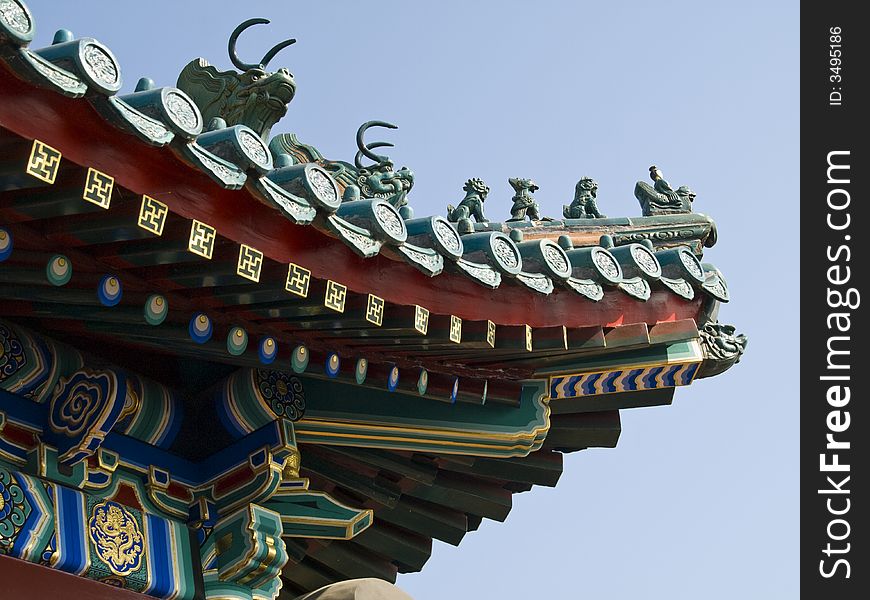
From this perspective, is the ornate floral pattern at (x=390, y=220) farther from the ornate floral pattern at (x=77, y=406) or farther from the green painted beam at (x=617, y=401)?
the green painted beam at (x=617, y=401)

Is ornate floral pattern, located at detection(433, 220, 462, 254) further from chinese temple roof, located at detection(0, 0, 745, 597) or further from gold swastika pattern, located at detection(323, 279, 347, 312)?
gold swastika pattern, located at detection(323, 279, 347, 312)

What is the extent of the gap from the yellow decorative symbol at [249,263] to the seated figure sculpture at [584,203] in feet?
8.33

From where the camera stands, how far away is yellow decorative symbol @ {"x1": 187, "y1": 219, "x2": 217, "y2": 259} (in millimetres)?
3484

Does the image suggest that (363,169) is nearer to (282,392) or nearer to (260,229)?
(282,392)

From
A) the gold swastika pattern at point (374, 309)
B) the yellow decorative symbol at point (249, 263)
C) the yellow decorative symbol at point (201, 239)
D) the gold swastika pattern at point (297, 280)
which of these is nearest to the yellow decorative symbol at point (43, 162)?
the yellow decorative symbol at point (201, 239)

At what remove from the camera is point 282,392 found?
4852 mm

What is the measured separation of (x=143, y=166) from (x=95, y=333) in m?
1.28

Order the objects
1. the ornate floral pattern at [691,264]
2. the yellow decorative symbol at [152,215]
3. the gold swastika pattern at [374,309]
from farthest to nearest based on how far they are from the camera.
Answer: the ornate floral pattern at [691,264], the gold swastika pattern at [374,309], the yellow decorative symbol at [152,215]

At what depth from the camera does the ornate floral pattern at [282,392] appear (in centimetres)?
479

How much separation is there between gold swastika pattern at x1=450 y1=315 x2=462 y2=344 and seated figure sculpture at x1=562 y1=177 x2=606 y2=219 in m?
1.71

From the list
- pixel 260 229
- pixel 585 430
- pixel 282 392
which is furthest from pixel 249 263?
pixel 585 430

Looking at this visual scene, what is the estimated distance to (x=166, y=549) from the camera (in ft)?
15.3

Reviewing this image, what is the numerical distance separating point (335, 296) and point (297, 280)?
16cm
